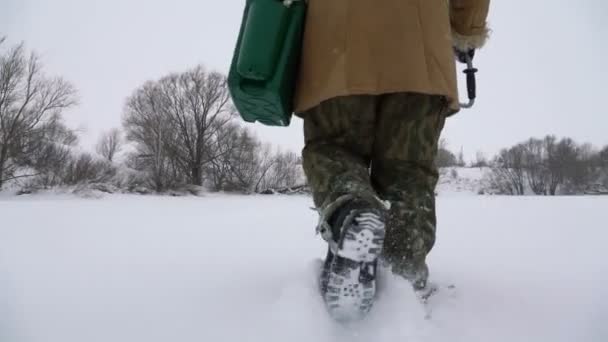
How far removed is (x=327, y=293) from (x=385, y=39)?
356mm

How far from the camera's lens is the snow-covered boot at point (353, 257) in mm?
362

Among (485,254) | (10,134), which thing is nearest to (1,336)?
(485,254)

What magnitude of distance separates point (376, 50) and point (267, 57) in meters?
0.16

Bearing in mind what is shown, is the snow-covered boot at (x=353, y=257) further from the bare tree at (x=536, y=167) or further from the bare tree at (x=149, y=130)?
the bare tree at (x=536, y=167)

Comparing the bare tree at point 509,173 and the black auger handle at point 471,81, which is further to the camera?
the bare tree at point 509,173

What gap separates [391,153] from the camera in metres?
0.54

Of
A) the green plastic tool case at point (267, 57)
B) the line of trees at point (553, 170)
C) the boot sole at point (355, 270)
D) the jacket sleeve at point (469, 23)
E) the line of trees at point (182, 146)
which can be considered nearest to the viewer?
the boot sole at point (355, 270)

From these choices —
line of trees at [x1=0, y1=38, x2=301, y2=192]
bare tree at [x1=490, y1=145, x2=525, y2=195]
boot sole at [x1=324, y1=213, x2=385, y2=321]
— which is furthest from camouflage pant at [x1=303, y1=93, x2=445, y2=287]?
bare tree at [x1=490, y1=145, x2=525, y2=195]

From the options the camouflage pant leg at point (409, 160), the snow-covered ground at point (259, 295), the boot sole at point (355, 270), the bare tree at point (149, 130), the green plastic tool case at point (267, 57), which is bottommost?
the snow-covered ground at point (259, 295)

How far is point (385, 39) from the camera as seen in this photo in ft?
1.60

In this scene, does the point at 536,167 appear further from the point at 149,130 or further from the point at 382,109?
the point at 382,109

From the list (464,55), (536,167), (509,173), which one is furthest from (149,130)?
(536,167)

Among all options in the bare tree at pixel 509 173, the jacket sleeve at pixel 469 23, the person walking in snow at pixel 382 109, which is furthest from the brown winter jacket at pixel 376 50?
the bare tree at pixel 509 173

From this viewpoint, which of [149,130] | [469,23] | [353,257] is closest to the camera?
[353,257]
